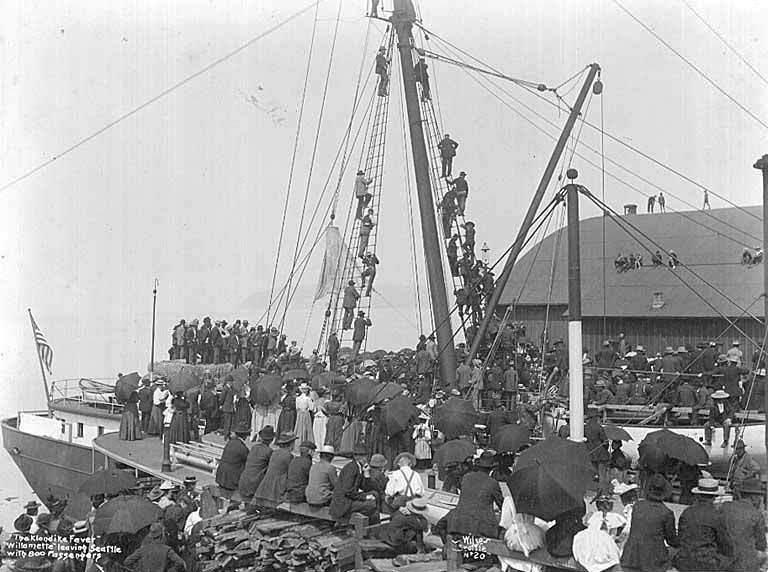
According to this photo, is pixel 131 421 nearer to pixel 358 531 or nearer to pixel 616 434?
pixel 358 531

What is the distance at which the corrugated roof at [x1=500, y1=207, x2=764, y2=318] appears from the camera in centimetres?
2891

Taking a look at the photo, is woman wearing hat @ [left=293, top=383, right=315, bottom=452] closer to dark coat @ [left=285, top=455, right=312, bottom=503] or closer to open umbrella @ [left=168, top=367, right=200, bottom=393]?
open umbrella @ [left=168, top=367, right=200, bottom=393]

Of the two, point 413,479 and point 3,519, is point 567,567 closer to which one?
point 413,479

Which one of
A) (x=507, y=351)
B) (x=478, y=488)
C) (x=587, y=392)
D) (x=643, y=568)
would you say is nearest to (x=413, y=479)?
(x=478, y=488)

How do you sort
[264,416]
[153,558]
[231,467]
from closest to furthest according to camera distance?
[153,558] → [231,467] → [264,416]

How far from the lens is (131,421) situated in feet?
67.5

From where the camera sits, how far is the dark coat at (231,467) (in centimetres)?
1307

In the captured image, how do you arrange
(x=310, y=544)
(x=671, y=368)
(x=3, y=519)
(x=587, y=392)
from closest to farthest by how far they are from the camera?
(x=310, y=544) → (x=587, y=392) → (x=671, y=368) → (x=3, y=519)

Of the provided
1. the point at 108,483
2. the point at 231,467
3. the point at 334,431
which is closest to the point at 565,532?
the point at 231,467

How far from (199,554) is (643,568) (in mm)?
6114

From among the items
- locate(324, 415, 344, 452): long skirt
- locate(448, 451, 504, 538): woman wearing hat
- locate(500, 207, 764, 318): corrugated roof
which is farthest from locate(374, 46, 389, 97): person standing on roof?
locate(448, 451, 504, 538): woman wearing hat

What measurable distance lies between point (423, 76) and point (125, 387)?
11.3 meters

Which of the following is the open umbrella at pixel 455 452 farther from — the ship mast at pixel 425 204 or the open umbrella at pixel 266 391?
the open umbrella at pixel 266 391

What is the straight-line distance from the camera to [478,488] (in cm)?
987
